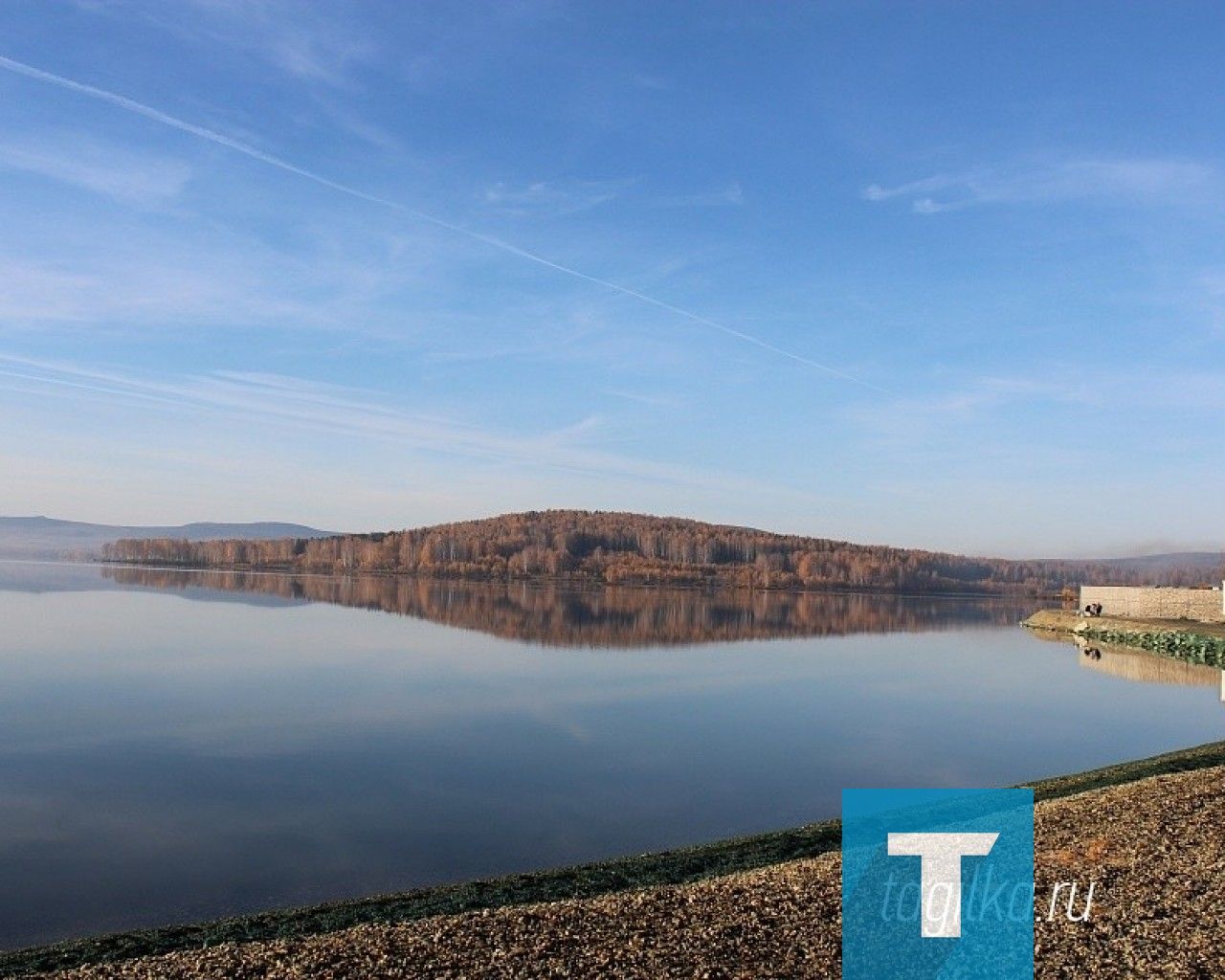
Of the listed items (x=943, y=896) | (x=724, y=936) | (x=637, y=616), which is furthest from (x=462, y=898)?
(x=637, y=616)

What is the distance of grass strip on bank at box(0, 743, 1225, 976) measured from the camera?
760 centimetres

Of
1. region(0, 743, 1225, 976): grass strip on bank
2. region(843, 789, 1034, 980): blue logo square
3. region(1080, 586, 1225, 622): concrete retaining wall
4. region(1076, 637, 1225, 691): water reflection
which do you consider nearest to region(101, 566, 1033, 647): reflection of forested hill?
region(1080, 586, 1225, 622): concrete retaining wall

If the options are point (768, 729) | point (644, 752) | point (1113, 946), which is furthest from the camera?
point (768, 729)

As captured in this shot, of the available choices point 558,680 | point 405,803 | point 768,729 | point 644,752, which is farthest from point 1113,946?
point 558,680

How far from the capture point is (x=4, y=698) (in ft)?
63.5

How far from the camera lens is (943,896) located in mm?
8250

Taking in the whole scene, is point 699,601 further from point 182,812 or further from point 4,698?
point 182,812

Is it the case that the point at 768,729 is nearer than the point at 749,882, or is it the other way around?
the point at 749,882

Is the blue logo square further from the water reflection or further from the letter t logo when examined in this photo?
the water reflection

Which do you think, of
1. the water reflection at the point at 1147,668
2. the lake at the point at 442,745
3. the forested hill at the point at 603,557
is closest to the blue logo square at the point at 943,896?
the lake at the point at 442,745

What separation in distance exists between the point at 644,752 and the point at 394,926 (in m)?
8.92

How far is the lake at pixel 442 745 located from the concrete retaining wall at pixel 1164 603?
9.49 meters

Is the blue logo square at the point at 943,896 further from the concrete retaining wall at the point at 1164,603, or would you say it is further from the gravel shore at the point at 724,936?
the concrete retaining wall at the point at 1164,603

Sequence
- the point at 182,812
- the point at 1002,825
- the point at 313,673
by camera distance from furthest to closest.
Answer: the point at 313,673 < the point at 182,812 < the point at 1002,825
